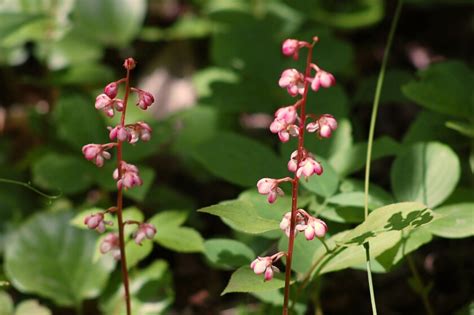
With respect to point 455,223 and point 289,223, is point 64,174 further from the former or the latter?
point 455,223

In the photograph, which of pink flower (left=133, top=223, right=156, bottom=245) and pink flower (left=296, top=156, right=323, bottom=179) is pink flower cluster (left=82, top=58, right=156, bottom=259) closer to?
pink flower (left=133, top=223, right=156, bottom=245)

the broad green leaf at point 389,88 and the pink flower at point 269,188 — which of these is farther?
the broad green leaf at point 389,88

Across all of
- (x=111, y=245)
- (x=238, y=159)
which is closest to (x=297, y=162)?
(x=111, y=245)

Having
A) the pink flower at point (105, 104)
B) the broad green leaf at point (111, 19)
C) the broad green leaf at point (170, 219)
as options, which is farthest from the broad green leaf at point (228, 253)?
the broad green leaf at point (111, 19)

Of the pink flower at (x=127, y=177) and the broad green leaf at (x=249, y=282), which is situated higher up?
the pink flower at (x=127, y=177)

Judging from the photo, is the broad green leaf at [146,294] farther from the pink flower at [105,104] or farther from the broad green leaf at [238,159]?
the pink flower at [105,104]

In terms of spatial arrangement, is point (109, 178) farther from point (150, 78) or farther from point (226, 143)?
point (150, 78)

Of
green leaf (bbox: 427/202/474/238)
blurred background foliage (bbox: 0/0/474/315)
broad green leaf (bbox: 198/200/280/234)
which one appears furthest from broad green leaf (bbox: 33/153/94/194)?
green leaf (bbox: 427/202/474/238)

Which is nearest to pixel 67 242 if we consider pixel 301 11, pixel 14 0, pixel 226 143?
pixel 226 143
